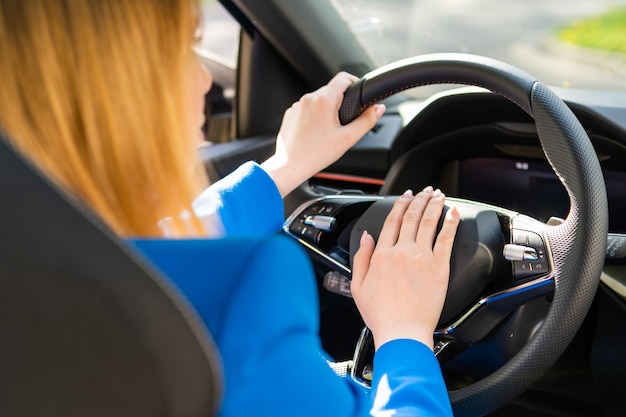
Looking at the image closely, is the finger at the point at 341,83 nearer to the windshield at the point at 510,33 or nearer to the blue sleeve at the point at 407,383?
the blue sleeve at the point at 407,383

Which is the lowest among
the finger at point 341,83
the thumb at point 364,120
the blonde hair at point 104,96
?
the thumb at point 364,120

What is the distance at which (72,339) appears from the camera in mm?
528

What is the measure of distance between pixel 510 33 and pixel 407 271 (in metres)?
1.66

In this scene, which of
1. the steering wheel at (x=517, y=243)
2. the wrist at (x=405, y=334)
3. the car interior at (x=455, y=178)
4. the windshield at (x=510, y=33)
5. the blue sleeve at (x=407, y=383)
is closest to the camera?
the blue sleeve at (x=407, y=383)

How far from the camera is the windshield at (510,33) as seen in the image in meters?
2.13

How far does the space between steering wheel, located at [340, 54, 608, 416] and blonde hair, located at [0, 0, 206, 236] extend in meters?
0.60

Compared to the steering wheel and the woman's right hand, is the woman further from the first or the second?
the steering wheel

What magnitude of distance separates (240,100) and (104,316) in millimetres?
1743

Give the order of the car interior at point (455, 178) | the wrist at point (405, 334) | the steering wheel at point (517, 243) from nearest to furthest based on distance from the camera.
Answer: the wrist at point (405, 334) < the steering wheel at point (517, 243) < the car interior at point (455, 178)

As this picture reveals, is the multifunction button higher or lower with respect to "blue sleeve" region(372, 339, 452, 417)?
higher

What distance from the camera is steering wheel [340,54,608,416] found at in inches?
39.7

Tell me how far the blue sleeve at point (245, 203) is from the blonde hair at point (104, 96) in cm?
39

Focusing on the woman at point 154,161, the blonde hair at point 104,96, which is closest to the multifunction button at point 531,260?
the woman at point 154,161

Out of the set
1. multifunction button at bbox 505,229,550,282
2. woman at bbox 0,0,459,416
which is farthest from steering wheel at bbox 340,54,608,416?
woman at bbox 0,0,459,416
